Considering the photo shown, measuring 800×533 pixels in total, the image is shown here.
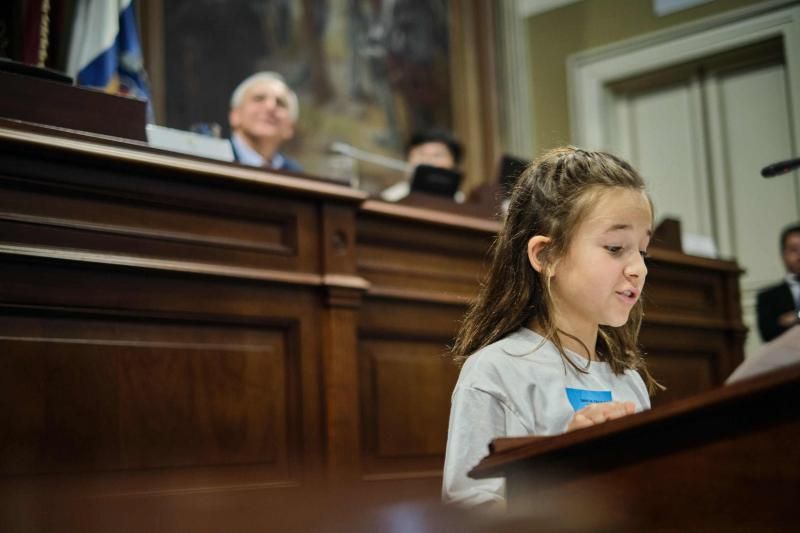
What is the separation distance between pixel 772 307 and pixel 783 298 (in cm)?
9

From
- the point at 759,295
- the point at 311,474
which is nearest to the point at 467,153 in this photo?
the point at 759,295

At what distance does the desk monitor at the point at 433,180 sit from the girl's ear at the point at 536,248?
8.46 feet

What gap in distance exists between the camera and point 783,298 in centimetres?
615

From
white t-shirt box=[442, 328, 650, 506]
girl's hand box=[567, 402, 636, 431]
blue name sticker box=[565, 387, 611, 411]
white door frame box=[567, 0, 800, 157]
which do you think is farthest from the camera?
white door frame box=[567, 0, 800, 157]

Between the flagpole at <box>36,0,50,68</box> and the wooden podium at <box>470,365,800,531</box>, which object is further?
the flagpole at <box>36,0,50,68</box>

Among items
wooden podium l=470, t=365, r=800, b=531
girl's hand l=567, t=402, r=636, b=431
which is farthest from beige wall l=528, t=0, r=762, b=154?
wooden podium l=470, t=365, r=800, b=531

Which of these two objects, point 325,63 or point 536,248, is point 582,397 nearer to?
point 536,248

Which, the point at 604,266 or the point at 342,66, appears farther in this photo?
the point at 342,66

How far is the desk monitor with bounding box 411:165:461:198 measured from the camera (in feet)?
14.6

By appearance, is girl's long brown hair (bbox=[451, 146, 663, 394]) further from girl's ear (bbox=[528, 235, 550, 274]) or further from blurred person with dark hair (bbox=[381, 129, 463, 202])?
blurred person with dark hair (bbox=[381, 129, 463, 202])

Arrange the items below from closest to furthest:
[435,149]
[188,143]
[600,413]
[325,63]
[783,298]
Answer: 1. [600,413]
2. [188,143]
3. [783,298]
4. [435,149]
5. [325,63]

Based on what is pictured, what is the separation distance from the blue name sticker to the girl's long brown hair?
0.06 metres

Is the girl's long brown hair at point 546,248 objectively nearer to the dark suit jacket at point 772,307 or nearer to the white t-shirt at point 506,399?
the white t-shirt at point 506,399

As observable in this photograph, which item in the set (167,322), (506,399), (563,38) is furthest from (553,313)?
(563,38)
